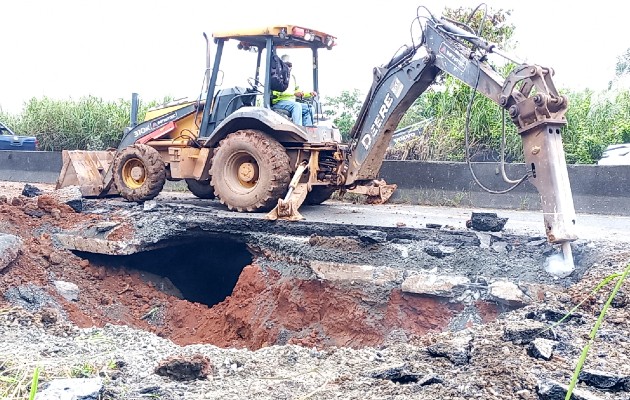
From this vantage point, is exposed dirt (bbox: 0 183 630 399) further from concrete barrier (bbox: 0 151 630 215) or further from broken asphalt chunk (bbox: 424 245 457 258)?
concrete barrier (bbox: 0 151 630 215)

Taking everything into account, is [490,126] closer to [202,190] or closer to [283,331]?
[202,190]

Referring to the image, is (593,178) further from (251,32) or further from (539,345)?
(539,345)

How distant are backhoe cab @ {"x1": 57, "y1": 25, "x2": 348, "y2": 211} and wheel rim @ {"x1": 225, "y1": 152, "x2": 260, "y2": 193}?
0.01 m

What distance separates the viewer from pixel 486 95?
688 centimetres

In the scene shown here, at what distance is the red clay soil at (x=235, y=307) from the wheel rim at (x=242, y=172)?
1.62 m

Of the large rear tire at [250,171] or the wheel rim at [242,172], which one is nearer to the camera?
the large rear tire at [250,171]

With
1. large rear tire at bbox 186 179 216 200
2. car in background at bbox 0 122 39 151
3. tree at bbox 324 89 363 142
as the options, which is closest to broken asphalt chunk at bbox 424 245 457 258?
large rear tire at bbox 186 179 216 200

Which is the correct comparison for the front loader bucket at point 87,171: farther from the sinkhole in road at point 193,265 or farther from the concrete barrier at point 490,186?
the concrete barrier at point 490,186

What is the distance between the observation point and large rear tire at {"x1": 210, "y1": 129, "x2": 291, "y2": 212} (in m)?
8.56

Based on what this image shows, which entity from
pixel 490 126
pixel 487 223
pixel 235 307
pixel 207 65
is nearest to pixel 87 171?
pixel 207 65

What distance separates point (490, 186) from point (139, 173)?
5.19m

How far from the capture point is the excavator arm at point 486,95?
6.06m

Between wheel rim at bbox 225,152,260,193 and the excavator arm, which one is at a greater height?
the excavator arm

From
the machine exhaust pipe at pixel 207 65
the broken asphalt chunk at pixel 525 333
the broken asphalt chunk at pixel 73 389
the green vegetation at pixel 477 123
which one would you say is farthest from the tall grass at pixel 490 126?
the broken asphalt chunk at pixel 73 389
